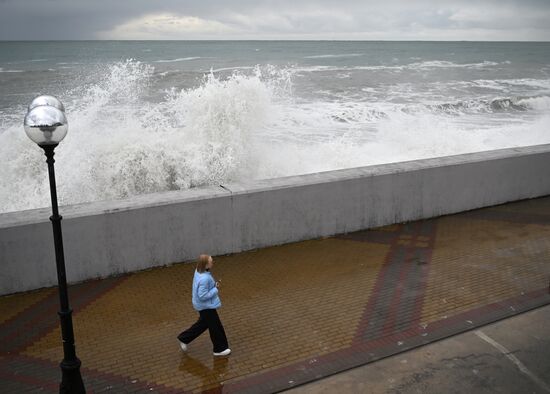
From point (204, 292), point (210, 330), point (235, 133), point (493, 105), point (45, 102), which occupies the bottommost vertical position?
point (210, 330)

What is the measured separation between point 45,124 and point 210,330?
105 inches

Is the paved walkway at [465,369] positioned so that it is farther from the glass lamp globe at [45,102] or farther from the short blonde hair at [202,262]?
the glass lamp globe at [45,102]

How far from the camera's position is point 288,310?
21.1ft

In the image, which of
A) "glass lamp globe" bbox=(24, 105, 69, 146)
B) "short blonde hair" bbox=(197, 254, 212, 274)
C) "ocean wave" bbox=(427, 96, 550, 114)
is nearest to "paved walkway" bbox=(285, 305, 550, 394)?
"short blonde hair" bbox=(197, 254, 212, 274)

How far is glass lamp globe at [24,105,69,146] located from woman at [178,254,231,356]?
1828 mm

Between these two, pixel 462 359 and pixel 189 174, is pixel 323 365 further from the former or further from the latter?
pixel 189 174

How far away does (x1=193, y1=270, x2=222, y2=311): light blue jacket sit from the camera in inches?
207

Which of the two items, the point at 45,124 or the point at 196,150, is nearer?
the point at 45,124

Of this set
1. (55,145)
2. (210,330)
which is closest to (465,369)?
(210,330)

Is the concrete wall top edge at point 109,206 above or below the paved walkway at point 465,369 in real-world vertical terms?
above

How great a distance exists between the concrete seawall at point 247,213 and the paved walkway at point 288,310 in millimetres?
243

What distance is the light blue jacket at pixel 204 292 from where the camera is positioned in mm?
5246

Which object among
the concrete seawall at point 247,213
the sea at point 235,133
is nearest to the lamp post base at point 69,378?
the concrete seawall at point 247,213

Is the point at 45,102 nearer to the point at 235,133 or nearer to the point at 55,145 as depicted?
the point at 55,145
